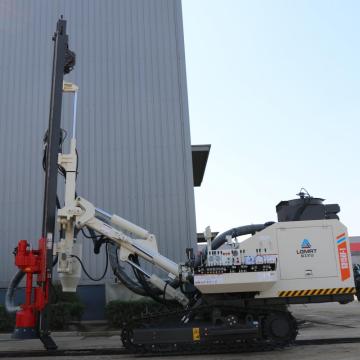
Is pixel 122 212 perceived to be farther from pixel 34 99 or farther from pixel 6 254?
pixel 34 99

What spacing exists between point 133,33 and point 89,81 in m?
2.64

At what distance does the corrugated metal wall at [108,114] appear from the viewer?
15.8 metres

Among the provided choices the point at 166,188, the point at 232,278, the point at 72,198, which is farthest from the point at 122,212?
the point at 232,278

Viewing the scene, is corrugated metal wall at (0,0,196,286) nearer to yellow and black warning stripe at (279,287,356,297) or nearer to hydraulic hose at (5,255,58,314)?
hydraulic hose at (5,255,58,314)

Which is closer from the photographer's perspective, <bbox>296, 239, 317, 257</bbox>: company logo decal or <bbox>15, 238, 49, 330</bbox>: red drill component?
<bbox>15, 238, 49, 330</bbox>: red drill component

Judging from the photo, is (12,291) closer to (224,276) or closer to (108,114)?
(224,276)

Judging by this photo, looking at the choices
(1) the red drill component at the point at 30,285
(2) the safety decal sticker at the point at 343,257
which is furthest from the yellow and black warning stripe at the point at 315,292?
(1) the red drill component at the point at 30,285

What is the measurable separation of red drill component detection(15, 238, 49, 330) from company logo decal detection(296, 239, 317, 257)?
477cm

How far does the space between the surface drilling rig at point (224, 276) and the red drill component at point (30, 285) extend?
2 cm

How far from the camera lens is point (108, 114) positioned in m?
16.8

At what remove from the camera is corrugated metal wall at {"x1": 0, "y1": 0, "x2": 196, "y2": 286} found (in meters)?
15.8

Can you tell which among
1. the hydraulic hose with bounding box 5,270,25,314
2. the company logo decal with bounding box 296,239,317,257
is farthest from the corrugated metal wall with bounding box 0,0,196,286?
the company logo decal with bounding box 296,239,317,257

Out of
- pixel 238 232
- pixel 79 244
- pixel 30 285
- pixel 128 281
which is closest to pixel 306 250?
pixel 238 232

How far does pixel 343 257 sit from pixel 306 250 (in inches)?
27.2
